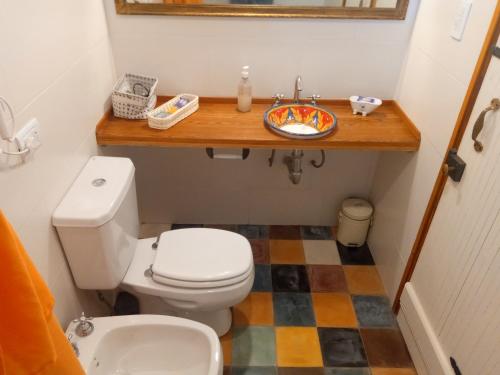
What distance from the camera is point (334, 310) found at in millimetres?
1859

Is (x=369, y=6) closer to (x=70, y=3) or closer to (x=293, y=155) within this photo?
(x=293, y=155)

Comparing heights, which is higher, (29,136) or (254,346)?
(29,136)

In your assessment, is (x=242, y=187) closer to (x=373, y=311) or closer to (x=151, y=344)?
(x=373, y=311)

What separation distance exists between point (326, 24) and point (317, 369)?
146 centimetres

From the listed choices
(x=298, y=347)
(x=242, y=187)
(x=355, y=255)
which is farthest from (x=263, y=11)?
(x=298, y=347)

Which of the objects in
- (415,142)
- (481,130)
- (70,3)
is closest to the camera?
(481,130)

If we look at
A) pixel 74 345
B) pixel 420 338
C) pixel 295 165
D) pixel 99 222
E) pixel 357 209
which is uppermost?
pixel 99 222

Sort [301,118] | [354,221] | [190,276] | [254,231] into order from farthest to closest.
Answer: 1. [254,231]
2. [354,221]
3. [301,118]
4. [190,276]

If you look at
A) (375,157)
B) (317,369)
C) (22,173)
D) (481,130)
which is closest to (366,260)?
(375,157)

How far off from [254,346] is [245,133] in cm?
92

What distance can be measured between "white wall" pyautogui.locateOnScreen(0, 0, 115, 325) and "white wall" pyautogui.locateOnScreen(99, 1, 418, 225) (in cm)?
28

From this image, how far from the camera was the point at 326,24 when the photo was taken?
1.66m

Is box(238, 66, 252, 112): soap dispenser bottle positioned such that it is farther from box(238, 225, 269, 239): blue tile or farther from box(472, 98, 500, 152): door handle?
box(472, 98, 500, 152): door handle

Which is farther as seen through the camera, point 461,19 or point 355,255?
point 355,255
